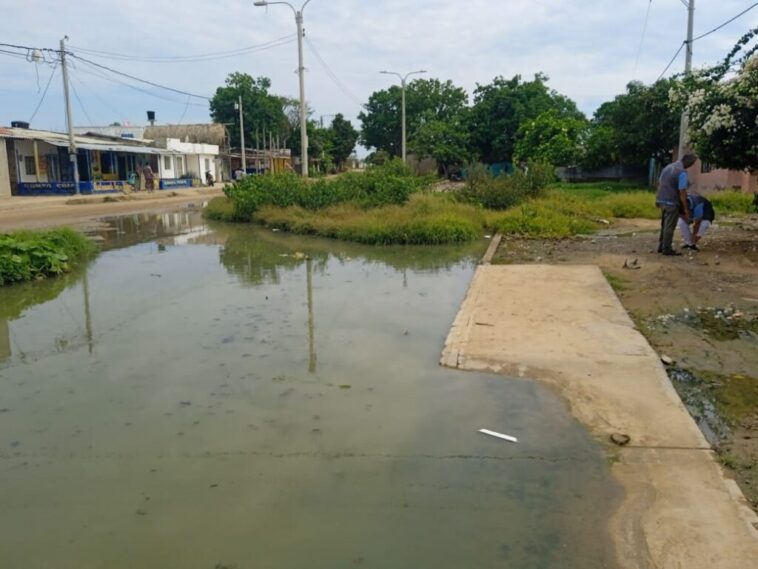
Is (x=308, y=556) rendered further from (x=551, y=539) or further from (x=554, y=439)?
(x=554, y=439)

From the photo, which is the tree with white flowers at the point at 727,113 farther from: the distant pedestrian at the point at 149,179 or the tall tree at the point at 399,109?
the tall tree at the point at 399,109

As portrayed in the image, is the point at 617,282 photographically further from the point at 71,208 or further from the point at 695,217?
the point at 71,208

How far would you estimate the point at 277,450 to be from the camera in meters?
4.43

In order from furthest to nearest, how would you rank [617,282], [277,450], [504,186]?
[504,186], [617,282], [277,450]

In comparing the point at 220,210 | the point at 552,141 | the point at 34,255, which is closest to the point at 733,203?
the point at 220,210

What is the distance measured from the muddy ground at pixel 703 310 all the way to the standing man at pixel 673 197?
0.39 m

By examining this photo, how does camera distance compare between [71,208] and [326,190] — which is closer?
[326,190]

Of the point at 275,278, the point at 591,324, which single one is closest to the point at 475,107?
the point at 275,278

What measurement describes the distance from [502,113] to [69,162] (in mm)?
27836

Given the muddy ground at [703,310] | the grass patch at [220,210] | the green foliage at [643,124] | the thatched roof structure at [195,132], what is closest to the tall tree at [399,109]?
the thatched roof structure at [195,132]

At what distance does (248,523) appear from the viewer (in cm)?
359

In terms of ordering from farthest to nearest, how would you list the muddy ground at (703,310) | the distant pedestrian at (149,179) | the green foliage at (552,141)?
the distant pedestrian at (149,179) → the green foliage at (552,141) → the muddy ground at (703,310)

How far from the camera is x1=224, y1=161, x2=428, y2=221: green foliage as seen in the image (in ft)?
59.7

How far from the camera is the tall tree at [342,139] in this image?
68.9m
